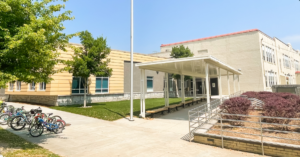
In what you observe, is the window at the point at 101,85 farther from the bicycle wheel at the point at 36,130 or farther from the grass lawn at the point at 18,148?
the grass lawn at the point at 18,148

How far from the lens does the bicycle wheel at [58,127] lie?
26.1ft

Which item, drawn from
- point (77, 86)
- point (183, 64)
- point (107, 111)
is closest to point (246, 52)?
point (183, 64)

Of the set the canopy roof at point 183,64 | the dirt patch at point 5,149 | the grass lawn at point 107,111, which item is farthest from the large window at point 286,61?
the dirt patch at point 5,149

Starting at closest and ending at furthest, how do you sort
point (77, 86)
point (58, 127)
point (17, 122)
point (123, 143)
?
point (123, 143) < point (58, 127) < point (17, 122) < point (77, 86)

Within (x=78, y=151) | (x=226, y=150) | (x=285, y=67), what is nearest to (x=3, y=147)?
(x=78, y=151)

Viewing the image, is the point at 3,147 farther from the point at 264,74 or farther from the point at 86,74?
the point at 264,74

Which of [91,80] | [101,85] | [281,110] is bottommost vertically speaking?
[281,110]

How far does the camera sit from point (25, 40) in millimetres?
5281

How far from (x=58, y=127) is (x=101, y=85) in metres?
14.1

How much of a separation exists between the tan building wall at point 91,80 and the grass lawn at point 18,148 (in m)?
11.8

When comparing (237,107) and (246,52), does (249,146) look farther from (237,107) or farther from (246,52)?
(246,52)

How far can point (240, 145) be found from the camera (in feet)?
19.0

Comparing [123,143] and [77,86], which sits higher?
[77,86]

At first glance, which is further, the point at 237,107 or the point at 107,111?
the point at 107,111
